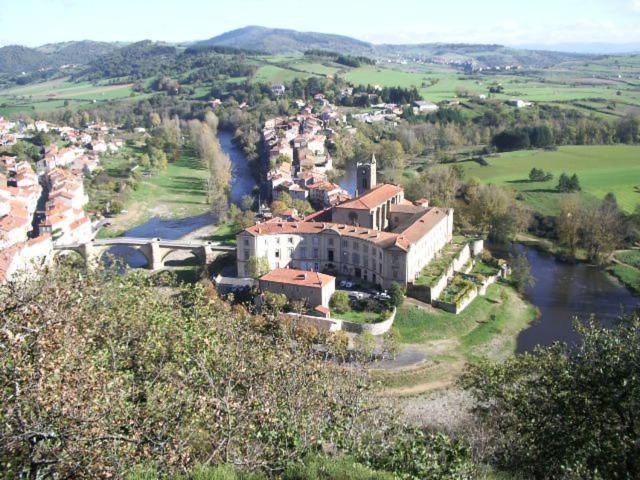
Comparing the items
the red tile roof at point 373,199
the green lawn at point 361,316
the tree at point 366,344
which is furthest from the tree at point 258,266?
the tree at point 366,344

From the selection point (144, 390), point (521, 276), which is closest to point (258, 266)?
point (521, 276)

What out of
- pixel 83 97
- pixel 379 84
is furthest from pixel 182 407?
pixel 83 97

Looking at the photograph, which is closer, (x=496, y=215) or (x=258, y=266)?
(x=258, y=266)

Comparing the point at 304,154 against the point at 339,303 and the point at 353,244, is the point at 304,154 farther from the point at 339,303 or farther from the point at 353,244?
the point at 339,303

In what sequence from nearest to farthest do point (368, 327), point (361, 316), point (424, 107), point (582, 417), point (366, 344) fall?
point (582, 417) < point (366, 344) < point (368, 327) < point (361, 316) < point (424, 107)

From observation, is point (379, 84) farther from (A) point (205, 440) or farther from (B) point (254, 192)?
(A) point (205, 440)

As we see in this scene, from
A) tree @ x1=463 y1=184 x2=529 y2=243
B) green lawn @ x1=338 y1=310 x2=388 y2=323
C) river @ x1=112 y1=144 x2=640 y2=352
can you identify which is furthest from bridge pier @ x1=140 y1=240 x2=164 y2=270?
tree @ x1=463 y1=184 x2=529 y2=243

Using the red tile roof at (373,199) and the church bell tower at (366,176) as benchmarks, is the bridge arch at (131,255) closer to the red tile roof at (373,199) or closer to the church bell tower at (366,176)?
the red tile roof at (373,199)

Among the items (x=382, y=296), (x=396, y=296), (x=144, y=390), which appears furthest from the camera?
(x=382, y=296)

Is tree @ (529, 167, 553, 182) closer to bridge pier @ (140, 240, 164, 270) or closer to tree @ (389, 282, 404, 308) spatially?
tree @ (389, 282, 404, 308)
